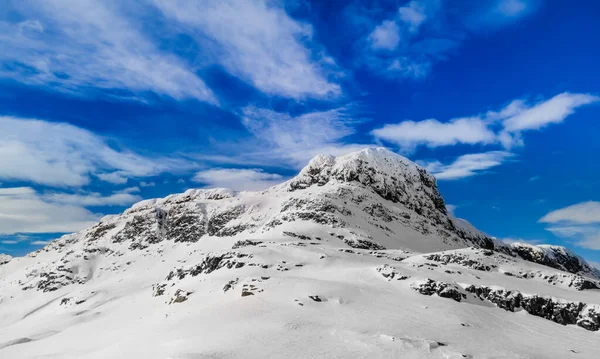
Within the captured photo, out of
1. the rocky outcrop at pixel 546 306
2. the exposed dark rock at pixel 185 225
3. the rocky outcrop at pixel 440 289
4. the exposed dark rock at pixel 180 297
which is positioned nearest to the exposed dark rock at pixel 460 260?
the rocky outcrop at pixel 546 306

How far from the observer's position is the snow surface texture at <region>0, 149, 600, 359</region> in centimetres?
2894

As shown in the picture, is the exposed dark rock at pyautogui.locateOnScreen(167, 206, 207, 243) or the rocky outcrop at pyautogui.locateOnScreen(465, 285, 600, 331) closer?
the rocky outcrop at pyautogui.locateOnScreen(465, 285, 600, 331)

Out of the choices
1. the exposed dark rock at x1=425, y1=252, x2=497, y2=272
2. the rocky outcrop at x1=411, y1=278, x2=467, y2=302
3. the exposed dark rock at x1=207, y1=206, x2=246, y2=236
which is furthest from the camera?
the exposed dark rock at x1=207, y1=206, x2=246, y2=236

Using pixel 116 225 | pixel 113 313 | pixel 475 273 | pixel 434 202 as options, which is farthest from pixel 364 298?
pixel 116 225

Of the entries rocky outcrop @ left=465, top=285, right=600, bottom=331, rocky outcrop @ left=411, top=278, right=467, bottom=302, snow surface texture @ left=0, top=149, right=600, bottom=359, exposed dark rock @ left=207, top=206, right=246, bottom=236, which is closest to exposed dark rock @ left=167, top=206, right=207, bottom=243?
snow surface texture @ left=0, top=149, right=600, bottom=359

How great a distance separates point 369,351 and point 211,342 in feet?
33.4

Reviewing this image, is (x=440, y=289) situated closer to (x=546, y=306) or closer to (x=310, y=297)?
(x=546, y=306)

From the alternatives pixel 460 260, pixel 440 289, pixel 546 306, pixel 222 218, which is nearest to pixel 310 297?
pixel 440 289

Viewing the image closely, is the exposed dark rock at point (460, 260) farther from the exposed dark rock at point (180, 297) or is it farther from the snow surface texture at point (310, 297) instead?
the exposed dark rock at point (180, 297)

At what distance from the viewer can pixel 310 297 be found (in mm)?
37469

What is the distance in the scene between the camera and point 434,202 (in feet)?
471

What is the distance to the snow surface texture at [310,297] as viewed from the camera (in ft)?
94.9

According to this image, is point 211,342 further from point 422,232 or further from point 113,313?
point 422,232

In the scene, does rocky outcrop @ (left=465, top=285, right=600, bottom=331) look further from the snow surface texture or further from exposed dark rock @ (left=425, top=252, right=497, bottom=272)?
exposed dark rock @ (left=425, top=252, right=497, bottom=272)
